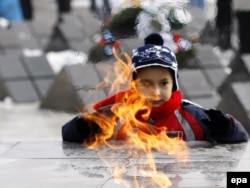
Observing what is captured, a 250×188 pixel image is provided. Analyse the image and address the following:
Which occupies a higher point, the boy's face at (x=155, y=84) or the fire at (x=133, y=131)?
the boy's face at (x=155, y=84)

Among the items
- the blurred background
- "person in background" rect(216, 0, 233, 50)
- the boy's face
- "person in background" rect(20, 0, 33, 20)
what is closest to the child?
the boy's face

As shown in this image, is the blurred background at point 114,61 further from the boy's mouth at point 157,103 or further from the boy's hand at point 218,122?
the boy's hand at point 218,122

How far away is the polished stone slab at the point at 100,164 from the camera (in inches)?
137

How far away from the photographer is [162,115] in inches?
169

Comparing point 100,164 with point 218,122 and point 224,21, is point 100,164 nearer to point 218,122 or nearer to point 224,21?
point 218,122

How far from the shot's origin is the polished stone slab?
11.4ft

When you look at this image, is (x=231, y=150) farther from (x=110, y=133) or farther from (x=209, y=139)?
(x=110, y=133)

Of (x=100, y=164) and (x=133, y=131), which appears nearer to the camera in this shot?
(x=100, y=164)

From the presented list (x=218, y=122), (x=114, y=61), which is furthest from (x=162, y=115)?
(x=114, y=61)

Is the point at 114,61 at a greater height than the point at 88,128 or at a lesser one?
lesser

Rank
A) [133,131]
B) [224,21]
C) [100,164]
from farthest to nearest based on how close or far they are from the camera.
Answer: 1. [224,21]
2. [133,131]
3. [100,164]

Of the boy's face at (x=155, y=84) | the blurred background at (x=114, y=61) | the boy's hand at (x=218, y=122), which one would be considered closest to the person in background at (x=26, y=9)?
the blurred background at (x=114, y=61)

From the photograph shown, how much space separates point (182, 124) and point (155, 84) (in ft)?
0.85

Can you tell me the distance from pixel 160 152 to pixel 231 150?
35 centimetres
